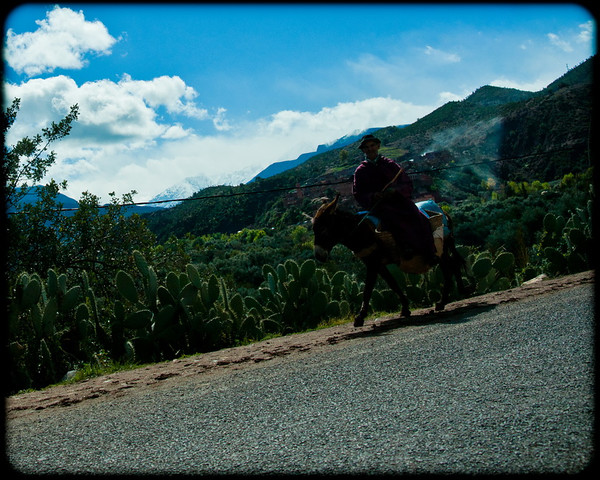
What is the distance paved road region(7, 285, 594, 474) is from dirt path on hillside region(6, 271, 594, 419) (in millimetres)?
350

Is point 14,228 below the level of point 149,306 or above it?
above

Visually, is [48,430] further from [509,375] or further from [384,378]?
[509,375]

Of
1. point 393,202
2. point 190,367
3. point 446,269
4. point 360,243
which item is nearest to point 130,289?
point 190,367

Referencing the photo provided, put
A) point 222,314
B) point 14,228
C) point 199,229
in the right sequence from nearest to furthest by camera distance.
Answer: point 222,314, point 14,228, point 199,229

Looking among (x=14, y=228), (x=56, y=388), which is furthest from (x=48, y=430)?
(x=14, y=228)

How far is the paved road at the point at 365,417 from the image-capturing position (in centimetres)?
260

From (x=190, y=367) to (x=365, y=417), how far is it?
9.02ft

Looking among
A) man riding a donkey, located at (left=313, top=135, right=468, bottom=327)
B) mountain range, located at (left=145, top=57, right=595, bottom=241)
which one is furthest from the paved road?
mountain range, located at (left=145, top=57, right=595, bottom=241)

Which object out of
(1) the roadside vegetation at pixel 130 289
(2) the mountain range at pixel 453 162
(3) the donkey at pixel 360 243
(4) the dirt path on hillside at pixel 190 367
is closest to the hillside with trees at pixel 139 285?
(1) the roadside vegetation at pixel 130 289

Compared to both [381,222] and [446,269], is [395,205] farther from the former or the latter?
[446,269]

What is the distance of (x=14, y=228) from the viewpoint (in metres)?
9.29

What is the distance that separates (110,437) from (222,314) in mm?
4520

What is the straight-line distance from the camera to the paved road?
8.53ft

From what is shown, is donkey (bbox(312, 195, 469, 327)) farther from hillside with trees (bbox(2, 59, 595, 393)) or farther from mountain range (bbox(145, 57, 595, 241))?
mountain range (bbox(145, 57, 595, 241))
